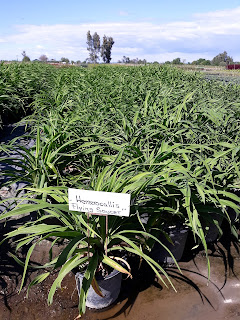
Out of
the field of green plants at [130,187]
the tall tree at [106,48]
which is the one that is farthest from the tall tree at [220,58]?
the field of green plants at [130,187]

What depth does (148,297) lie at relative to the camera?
1696 millimetres

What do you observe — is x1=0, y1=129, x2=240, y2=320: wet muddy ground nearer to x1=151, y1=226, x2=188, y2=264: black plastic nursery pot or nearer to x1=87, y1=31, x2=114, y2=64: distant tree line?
x1=151, y1=226, x2=188, y2=264: black plastic nursery pot

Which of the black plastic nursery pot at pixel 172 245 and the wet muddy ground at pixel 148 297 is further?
the black plastic nursery pot at pixel 172 245

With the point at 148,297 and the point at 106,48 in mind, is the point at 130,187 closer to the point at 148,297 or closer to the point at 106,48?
the point at 148,297

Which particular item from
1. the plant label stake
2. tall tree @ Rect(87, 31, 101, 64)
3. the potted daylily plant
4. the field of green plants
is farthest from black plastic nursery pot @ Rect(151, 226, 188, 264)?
tall tree @ Rect(87, 31, 101, 64)

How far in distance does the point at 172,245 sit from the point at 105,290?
0.54m

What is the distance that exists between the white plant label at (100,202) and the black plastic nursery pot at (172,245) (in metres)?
0.69

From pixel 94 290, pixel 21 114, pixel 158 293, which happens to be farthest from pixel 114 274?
pixel 21 114

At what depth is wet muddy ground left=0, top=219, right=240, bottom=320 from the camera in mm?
1583

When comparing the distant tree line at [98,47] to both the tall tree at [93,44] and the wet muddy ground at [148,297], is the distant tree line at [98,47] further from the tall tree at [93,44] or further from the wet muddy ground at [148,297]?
the wet muddy ground at [148,297]

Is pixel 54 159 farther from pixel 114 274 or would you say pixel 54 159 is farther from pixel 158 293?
pixel 158 293

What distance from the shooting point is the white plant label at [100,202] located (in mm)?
1233

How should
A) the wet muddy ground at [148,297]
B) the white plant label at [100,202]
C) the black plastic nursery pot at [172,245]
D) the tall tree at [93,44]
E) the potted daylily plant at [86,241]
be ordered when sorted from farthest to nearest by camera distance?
the tall tree at [93,44] → the black plastic nursery pot at [172,245] → the wet muddy ground at [148,297] → the potted daylily plant at [86,241] → the white plant label at [100,202]

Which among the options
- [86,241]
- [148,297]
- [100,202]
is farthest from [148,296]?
[100,202]
